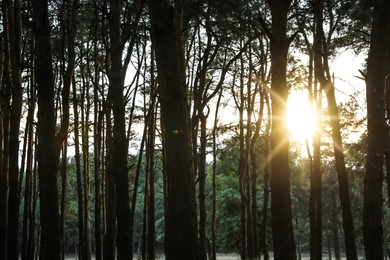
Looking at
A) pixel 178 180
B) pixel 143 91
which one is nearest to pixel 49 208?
pixel 178 180

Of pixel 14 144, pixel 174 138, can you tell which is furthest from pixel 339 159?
pixel 14 144

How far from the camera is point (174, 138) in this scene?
4039 millimetres

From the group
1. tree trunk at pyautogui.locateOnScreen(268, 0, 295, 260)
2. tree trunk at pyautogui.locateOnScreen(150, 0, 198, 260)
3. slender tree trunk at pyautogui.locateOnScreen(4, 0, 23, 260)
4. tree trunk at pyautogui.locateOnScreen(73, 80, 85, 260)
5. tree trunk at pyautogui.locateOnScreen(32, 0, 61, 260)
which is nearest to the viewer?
tree trunk at pyautogui.locateOnScreen(150, 0, 198, 260)

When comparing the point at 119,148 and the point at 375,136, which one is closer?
the point at 375,136

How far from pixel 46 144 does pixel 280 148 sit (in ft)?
11.4

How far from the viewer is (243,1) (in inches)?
502

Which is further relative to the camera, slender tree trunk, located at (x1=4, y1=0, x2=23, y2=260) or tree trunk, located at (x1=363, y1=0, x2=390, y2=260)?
slender tree trunk, located at (x1=4, y1=0, x2=23, y2=260)

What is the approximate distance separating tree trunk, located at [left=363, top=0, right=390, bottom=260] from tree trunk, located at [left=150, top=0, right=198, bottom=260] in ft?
11.2

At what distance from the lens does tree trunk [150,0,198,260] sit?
3.84 metres

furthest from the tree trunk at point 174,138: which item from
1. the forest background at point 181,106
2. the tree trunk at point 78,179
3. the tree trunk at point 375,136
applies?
the tree trunk at point 78,179

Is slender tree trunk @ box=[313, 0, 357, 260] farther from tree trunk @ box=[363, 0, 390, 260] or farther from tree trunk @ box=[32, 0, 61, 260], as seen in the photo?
tree trunk @ box=[32, 0, 61, 260]

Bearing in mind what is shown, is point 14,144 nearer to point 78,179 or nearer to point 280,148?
point 78,179

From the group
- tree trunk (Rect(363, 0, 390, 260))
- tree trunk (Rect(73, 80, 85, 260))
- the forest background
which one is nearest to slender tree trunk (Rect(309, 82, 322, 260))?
the forest background

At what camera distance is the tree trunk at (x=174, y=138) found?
12.6 feet
